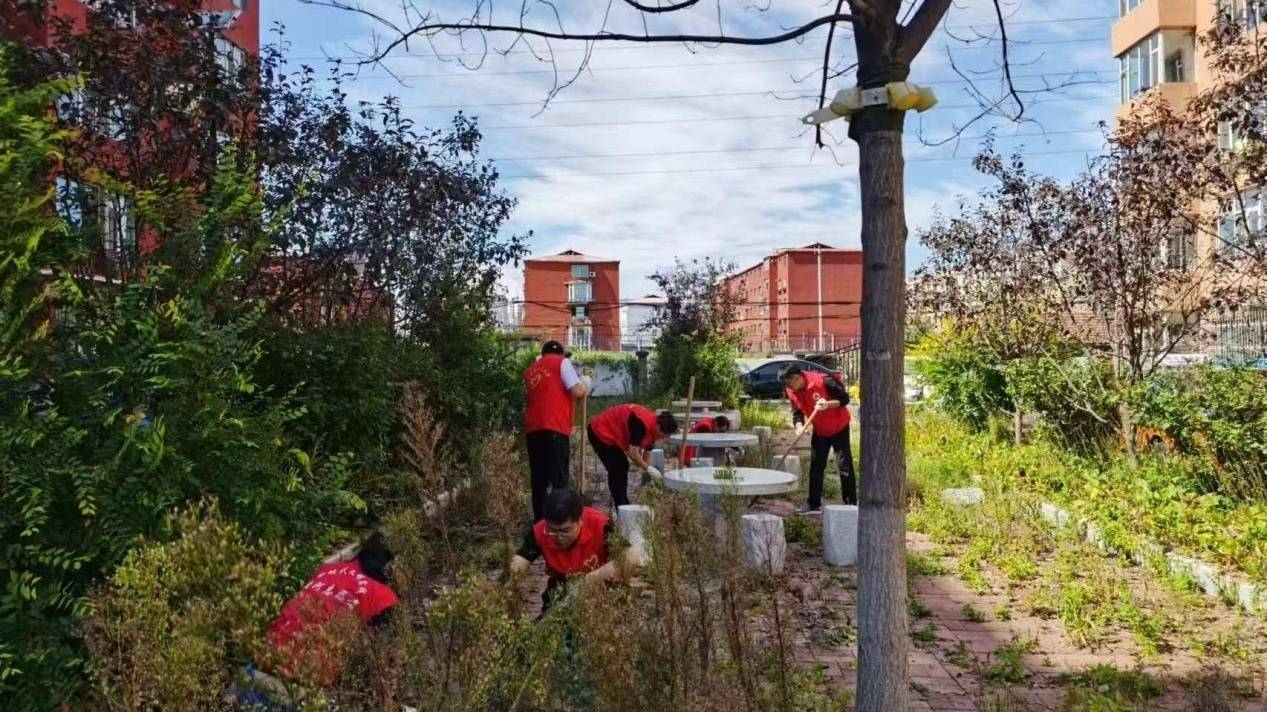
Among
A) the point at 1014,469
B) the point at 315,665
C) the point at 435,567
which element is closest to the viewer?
the point at 315,665

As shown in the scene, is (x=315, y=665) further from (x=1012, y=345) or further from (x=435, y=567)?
(x=1012, y=345)

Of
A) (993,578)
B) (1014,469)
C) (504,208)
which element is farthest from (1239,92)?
(504,208)

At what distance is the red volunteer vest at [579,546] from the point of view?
421 centimetres

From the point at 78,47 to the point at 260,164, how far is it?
160 centimetres

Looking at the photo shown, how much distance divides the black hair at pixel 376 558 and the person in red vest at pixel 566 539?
54cm

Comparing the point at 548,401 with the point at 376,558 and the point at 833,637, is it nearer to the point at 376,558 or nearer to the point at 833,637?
the point at 833,637

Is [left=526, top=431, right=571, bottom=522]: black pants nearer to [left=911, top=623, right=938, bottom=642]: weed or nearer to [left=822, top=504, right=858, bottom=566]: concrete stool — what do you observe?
[left=822, top=504, right=858, bottom=566]: concrete stool

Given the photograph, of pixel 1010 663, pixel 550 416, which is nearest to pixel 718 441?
pixel 550 416

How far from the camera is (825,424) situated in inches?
339

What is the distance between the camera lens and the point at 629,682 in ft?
8.63

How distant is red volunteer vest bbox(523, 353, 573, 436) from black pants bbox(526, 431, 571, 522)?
0.07 m

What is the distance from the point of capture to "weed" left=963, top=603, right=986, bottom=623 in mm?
5641

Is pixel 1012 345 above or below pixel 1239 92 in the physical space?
below

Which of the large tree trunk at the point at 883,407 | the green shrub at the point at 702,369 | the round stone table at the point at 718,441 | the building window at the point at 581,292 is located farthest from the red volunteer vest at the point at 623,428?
the building window at the point at 581,292
